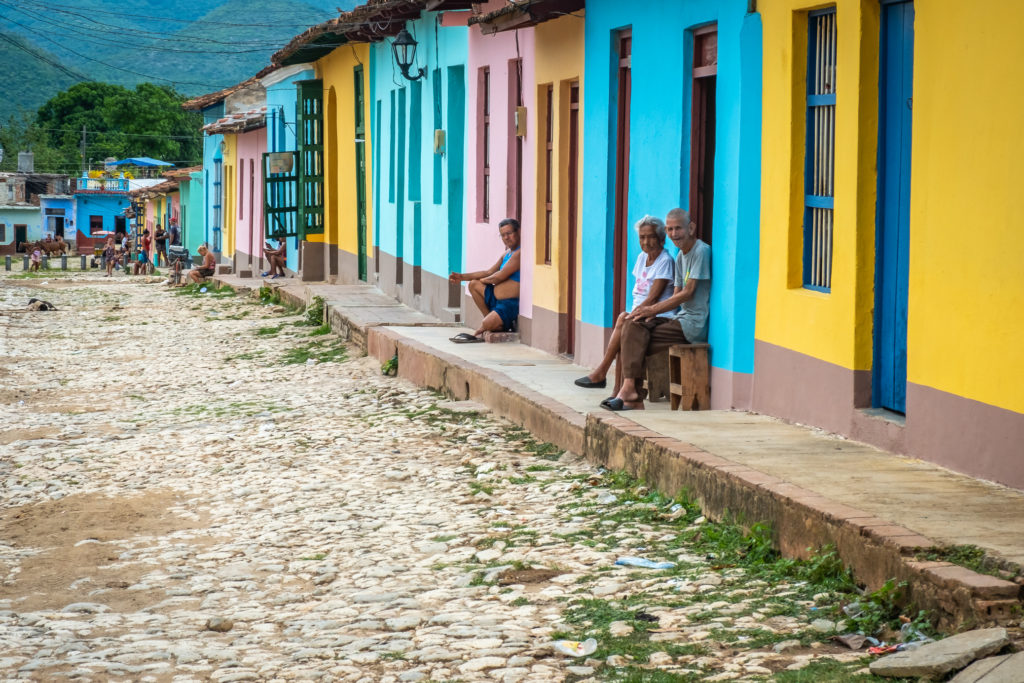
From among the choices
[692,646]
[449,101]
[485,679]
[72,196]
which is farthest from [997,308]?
[72,196]

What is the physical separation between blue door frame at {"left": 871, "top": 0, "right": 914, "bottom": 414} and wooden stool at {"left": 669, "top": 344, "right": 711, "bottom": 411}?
1.80 m

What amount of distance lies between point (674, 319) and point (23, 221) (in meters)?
69.1

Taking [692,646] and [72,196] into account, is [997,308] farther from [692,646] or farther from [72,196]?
[72,196]

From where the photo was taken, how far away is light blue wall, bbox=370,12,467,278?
16031 millimetres

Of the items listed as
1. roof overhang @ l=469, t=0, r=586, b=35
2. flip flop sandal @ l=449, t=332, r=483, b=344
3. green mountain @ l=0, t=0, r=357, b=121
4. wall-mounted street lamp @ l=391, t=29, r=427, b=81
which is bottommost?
flip flop sandal @ l=449, t=332, r=483, b=344

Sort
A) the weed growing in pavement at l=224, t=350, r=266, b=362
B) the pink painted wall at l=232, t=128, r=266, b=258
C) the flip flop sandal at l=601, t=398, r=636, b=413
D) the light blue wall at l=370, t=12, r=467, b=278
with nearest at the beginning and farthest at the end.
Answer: the flip flop sandal at l=601, t=398, r=636, b=413 < the weed growing in pavement at l=224, t=350, r=266, b=362 < the light blue wall at l=370, t=12, r=467, b=278 < the pink painted wall at l=232, t=128, r=266, b=258

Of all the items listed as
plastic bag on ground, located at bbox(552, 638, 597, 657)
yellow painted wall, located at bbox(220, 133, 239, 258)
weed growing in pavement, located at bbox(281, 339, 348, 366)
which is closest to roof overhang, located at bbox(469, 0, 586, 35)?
weed growing in pavement, located at bbox(281, 339, 348, 366)

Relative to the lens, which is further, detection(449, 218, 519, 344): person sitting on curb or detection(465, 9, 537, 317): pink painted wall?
detection(449, 218, 519, 344): person sitting on curb

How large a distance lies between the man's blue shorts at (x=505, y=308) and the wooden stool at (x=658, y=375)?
4.04 m

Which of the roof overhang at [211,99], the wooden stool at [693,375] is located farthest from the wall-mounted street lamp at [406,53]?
the roof overhang at [211,99]

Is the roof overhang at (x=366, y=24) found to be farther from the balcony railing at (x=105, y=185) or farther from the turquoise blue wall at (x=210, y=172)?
the balcony railing at (x=105, y=185)

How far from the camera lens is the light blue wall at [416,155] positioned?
1603cm

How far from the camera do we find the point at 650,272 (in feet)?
31.3

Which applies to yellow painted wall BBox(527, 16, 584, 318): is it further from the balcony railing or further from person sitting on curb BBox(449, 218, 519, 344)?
the balcony railing
